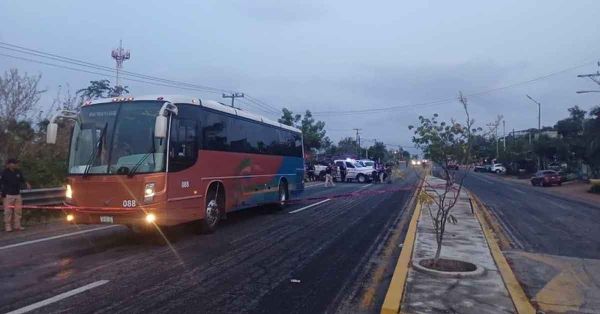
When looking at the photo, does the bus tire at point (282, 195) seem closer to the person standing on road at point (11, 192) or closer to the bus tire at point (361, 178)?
the person standing on road at point (11, 192)

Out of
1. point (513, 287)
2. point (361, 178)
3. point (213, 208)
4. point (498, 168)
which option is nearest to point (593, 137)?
point (361, 178)

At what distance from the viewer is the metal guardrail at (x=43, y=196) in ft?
46.9

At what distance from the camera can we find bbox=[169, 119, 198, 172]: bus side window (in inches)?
429

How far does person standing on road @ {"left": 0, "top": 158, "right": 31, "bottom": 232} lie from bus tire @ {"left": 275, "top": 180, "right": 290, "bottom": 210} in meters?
7.97

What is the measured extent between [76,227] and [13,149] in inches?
314

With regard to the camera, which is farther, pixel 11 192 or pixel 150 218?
pixel 11 192

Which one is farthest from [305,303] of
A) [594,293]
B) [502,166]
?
[502,166]

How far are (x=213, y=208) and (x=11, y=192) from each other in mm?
4811

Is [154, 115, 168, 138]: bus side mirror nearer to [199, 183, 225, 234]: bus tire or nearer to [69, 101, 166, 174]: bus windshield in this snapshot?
[69, 101, 166, 174]: bus windshield

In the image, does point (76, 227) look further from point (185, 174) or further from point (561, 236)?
point (561, 236)

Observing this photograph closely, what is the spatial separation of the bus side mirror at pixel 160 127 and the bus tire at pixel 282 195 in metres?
8.64

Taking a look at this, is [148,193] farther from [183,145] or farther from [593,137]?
[593,137]

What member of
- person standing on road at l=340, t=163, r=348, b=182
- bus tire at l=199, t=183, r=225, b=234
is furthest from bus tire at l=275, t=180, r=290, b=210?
A: person standing on road at l=340, t=163, r=348, b=182

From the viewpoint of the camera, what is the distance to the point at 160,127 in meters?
9.77
